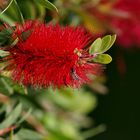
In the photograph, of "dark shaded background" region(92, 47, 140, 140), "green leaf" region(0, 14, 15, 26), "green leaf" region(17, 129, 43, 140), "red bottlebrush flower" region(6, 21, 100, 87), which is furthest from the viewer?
"dark shaded background" region(92, 47, 140, 140)

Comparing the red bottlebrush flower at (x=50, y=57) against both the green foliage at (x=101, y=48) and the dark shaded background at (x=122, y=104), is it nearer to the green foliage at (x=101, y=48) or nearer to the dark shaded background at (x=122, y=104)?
the green foliage at (x=101, y=48)

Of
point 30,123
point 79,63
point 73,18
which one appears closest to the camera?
point 79,63

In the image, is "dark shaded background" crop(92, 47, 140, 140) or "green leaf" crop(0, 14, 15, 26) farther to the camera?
"dark shaded background" crop(92, 47, 140, 140)

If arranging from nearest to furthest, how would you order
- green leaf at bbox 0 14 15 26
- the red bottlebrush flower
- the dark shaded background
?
the red bottlebrush flower < green leaf at bbox 0 14 15 26 < the dark shaded background

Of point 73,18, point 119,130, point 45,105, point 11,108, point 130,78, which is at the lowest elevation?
point 119,130

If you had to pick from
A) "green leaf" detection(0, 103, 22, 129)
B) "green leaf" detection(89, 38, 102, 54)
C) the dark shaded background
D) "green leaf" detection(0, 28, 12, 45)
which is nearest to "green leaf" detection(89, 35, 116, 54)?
"green leaf" detection(89, 38, 102, 54)

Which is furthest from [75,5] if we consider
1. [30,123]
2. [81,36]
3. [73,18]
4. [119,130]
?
[119,130]

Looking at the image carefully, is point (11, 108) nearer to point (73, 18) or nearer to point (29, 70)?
point (29, 70)

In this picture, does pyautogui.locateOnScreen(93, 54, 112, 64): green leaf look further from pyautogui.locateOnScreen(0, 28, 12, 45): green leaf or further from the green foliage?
pyautogui.locateOnScreen(0, 28, 12, 45): green leaf
